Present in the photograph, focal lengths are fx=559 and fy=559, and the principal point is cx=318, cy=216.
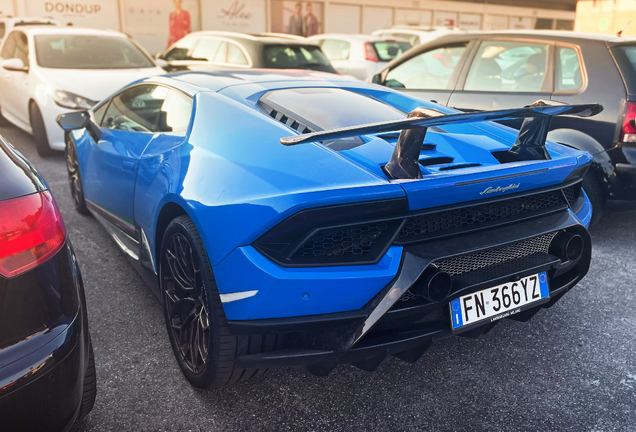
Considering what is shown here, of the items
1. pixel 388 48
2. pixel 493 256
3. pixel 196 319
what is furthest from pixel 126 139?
pixel 388 48

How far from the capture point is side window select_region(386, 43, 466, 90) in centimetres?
548

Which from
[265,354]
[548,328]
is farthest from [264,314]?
[548,328]

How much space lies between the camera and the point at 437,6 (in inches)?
1009

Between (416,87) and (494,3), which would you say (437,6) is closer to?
(494,3)

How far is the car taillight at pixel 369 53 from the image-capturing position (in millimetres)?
11311

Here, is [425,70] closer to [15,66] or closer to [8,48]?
[15,66]

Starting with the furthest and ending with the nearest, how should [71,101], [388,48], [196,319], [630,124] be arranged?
[388,48] → [71,101] → [630,124] → [196,319]

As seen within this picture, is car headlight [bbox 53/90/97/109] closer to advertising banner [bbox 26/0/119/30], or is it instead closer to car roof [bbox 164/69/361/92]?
car roof [bbox 164/69/361/92]

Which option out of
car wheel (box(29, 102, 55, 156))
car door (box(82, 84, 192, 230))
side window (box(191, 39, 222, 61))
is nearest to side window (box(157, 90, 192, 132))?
car door (box(82, 84, 192, 230))

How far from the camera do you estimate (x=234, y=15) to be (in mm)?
19875

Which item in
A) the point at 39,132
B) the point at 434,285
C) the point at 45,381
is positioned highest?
the point at 434,285

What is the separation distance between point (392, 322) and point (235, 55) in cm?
729

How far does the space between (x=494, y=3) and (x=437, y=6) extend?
429cm

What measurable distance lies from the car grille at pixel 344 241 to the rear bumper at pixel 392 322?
12 centimetres
